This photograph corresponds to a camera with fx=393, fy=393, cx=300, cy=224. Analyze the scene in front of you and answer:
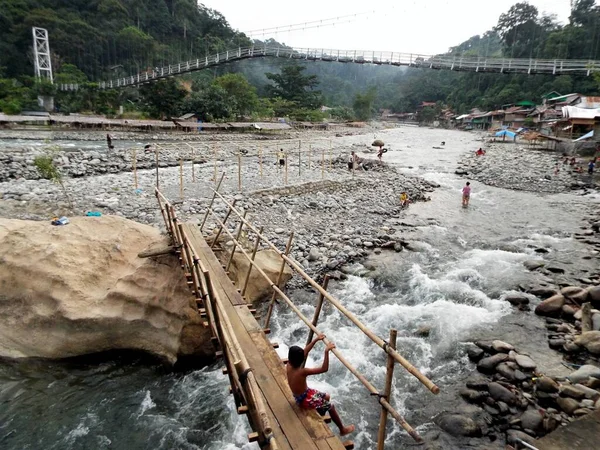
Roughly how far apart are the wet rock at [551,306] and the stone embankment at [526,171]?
14143mm

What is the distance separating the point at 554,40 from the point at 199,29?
5965cm

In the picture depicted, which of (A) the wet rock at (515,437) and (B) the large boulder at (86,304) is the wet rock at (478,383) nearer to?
(A) the wet rock at (515,437)

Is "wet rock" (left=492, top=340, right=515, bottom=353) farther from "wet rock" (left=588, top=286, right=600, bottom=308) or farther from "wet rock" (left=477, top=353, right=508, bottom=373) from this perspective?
"wet rock" (left=588, top=286, right=600, bottom=308)

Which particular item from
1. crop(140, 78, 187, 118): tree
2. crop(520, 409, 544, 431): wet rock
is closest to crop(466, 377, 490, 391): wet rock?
crop(520, 409, 544, 431): wet rock

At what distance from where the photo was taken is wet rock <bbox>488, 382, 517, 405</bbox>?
19.0 ft

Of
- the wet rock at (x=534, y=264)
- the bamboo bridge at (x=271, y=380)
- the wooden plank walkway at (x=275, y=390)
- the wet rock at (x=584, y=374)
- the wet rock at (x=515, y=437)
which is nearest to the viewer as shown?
the bamboo bridge at (x=271, y=380)

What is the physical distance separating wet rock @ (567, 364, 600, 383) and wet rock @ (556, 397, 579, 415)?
61cm

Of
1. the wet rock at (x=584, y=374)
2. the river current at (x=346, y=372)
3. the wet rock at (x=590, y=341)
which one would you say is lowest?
the river current at (x=346, y=372)

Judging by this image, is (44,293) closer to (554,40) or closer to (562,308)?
(562,308)

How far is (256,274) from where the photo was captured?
8.62m

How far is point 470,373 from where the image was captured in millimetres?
6660

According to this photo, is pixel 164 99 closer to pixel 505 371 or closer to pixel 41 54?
pixel 41 54

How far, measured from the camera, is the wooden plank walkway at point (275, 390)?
3547mm

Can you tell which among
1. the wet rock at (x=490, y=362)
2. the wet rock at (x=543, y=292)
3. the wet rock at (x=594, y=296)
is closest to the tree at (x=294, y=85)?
the wet rock at (x=543, y=292)
